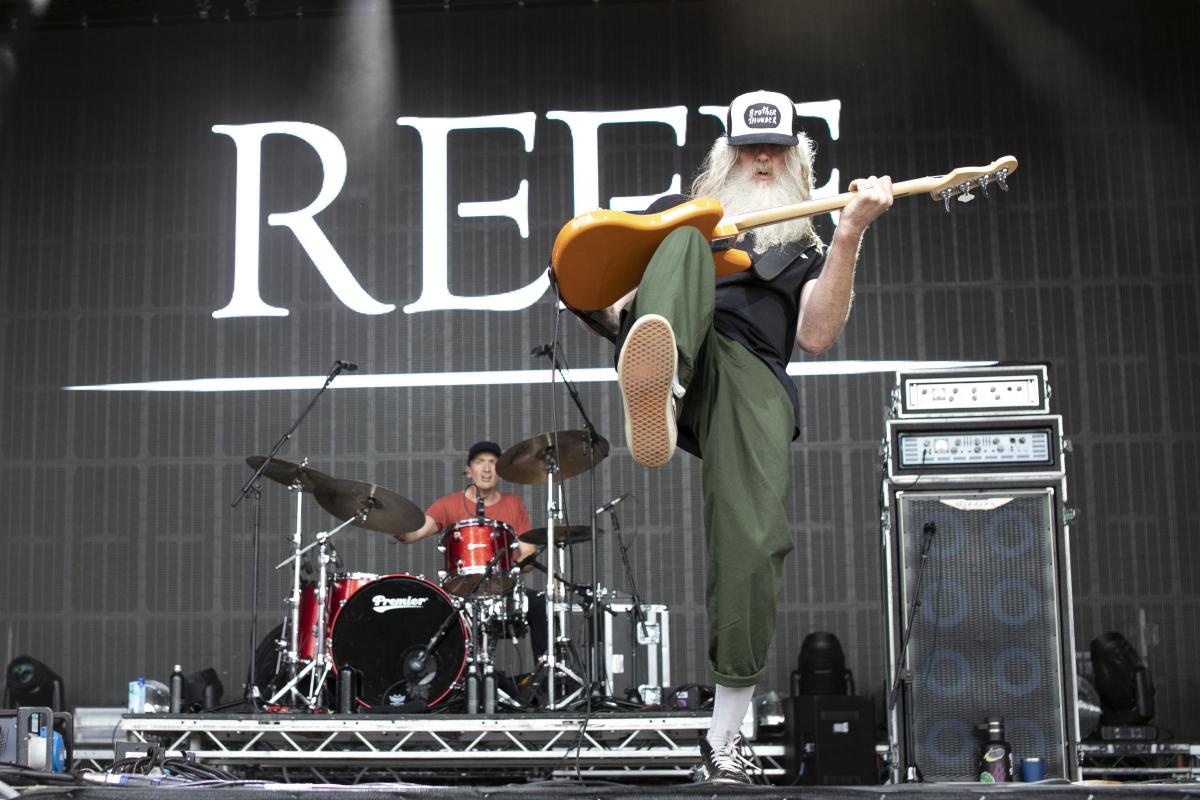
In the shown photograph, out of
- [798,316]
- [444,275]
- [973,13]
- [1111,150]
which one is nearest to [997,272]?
[1111,150]

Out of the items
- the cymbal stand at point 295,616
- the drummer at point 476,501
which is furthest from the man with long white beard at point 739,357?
the drummer at point 476,501

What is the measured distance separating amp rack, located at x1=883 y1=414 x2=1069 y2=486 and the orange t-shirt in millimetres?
2573

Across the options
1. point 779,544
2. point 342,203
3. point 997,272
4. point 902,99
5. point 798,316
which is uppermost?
point 902,99

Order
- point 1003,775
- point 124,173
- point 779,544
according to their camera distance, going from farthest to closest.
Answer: point 124,173 → point 1003,775 → point 779,544

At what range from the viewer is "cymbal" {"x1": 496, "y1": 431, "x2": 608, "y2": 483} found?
20.0 feet

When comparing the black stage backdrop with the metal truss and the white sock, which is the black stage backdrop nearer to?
the metal truss

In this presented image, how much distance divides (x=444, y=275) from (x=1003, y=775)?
162 inches

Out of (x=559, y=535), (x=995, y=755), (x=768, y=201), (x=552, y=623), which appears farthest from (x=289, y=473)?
(x=768, y=201)

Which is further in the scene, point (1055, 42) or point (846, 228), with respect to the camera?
point (1055, 42)

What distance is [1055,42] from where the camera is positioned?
24.3ft

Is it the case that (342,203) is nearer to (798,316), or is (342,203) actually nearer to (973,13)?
(973,13)

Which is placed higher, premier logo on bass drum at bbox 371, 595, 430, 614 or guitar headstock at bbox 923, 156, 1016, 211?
guitar headstock at bbox 923, 156, 1016, 211

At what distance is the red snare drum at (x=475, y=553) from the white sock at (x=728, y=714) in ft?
11.1

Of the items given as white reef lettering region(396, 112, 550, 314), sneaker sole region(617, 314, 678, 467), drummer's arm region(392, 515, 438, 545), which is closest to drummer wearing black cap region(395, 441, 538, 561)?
drummer's arm region(392, 515, 438, 545)
